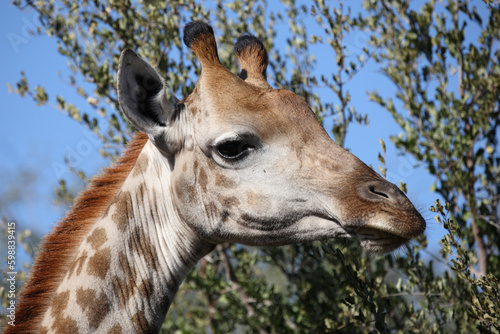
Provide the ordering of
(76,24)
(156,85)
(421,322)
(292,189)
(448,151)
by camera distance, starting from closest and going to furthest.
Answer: (292,189) < (156,85) < (421,322) < (448,151) < (76,24)

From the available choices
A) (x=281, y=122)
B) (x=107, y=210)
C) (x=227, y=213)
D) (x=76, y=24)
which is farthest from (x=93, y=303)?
(x=76, y=24)

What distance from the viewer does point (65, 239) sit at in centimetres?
436

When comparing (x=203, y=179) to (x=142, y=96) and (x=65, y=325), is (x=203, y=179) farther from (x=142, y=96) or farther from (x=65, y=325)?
(x=65, y=325)

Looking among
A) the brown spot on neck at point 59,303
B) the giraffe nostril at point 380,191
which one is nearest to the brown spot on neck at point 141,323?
the brown spot on neck at point 59,303

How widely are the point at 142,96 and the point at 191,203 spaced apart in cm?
93

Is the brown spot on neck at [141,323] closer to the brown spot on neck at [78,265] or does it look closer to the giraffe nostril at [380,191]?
the brown spot on neck at [78,265]

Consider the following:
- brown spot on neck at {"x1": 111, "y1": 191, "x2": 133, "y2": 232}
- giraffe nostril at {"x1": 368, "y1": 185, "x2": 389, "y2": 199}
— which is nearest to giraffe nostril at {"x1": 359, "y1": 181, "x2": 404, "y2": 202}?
giraffe nostril at {"x1": 368, "y1": 185, "x2": 389, "y2": 199}

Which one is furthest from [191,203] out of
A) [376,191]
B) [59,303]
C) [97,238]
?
[376,191]

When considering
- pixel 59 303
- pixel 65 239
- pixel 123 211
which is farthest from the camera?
pixel 65 239

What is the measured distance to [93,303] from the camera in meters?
3.93

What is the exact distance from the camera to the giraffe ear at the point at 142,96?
13.1 ft

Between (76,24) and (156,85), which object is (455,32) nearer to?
(156,85)

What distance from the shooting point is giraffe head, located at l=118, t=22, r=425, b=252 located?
12.3 feet

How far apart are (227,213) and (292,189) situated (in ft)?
1.75
